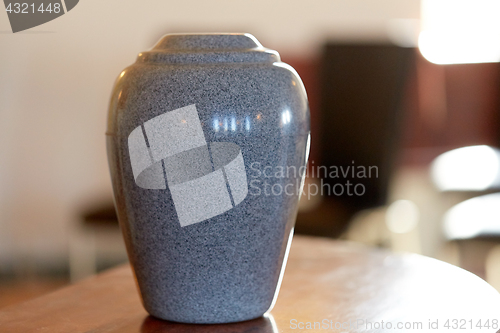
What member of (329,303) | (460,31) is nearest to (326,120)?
(460,31)

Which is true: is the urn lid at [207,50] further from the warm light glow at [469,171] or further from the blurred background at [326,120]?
the warm light glow at [469,171]

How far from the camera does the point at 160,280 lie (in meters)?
0.69

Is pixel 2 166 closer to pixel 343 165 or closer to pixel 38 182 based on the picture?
pixel 38 182

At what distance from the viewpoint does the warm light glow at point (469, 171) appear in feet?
6.07

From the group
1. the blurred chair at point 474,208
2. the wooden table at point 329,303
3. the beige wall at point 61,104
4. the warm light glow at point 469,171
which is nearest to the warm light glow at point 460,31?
the beige wall at point 61,104

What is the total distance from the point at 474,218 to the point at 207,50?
4.15ft

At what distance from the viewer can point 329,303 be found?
77 centimetres

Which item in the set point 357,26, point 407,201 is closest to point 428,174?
point 407,201

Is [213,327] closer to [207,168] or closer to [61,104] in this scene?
[207,168]

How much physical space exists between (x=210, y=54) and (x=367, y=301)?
0.38 metres

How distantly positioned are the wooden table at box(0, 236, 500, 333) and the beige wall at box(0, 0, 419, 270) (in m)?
1.58

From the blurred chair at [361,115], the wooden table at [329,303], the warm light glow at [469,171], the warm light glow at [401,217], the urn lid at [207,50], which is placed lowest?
the warm light glow at [401,217]

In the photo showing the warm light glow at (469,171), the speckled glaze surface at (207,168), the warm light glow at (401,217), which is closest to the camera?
the speckled glaze surface at (207,168)

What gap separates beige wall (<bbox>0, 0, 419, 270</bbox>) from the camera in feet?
7.71
